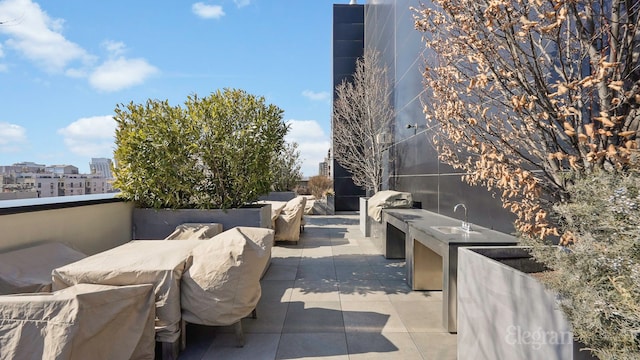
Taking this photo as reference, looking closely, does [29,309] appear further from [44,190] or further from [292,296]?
[44,190]

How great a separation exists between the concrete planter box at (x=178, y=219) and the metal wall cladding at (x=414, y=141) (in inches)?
122

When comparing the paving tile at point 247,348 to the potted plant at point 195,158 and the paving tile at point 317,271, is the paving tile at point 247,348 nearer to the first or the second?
the paving tile at point 317,271

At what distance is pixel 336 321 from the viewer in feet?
10.2

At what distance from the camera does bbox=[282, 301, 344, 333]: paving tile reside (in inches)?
117

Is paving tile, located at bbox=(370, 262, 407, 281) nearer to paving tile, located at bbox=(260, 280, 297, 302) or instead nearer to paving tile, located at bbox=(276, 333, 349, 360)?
paving tile, located at bbox=(260, 280, 297, 302)

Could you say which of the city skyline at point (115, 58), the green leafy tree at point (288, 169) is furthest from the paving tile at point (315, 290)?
the green leafy tree at point (288, 169)

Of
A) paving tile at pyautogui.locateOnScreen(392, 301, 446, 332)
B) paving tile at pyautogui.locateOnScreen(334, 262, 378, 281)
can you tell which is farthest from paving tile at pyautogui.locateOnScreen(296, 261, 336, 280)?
paving tile at pyautogui.locateOnScreen(392, 301, 446, 332)

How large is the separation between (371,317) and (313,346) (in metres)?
0.81

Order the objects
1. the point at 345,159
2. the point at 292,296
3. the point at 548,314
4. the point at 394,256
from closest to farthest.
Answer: the point at 548,314
the point at 292,296
the point at 394,256
the point at 345,159

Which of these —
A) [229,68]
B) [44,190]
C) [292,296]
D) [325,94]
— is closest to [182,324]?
[292,296]

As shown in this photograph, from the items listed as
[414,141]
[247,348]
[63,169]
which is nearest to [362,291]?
[247,348]

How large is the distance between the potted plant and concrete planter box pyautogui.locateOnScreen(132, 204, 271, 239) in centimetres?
1

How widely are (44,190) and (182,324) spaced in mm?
3860

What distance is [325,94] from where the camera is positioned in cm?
1562
